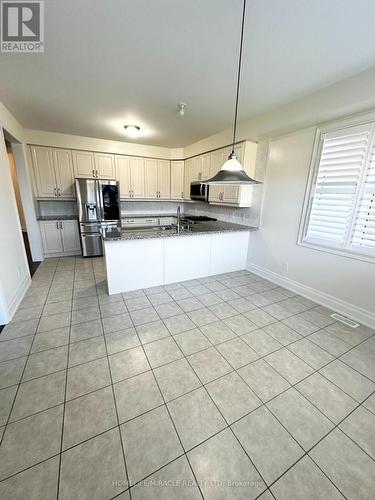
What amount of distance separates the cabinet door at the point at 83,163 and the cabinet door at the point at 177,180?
2.05 m

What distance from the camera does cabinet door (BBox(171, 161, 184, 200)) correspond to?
5.63 metres

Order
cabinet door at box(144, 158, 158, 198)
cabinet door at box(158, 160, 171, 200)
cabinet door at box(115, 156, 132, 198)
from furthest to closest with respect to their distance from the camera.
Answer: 1. cabinet door at box(158, 160, 171, 200)
2. cabinet door at box(144, 158, 158, 198)
3. cabinet door at box(115, 156, 132, 198)

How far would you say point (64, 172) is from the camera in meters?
4.49

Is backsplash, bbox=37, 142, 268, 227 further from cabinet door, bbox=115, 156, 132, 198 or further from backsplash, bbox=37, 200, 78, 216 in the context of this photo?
cabinet door, bbox=115, 156, 132, 198

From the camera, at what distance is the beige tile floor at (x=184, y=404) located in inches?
42.5

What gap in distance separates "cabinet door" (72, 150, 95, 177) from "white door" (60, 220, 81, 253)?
1.13 meters

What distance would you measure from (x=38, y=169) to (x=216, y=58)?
13.6ft

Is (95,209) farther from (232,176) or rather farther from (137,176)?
(232,176)

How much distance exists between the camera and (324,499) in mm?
1020

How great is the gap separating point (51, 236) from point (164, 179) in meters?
3.11

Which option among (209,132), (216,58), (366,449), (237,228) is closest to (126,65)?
(216,58)

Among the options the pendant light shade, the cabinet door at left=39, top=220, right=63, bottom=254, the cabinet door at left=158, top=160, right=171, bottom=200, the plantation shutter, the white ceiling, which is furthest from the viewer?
the cabinet door at left=158, top=160, right=171, bottom=200

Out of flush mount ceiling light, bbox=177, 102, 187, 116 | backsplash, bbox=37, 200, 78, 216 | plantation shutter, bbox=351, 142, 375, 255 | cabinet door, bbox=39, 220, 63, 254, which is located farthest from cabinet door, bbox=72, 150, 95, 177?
plantation shutter, bbox=351, 142, 375, 255

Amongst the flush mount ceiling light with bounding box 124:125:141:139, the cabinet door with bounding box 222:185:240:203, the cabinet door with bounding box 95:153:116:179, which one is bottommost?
the cabinet door with bounding box 222:185:240:203
